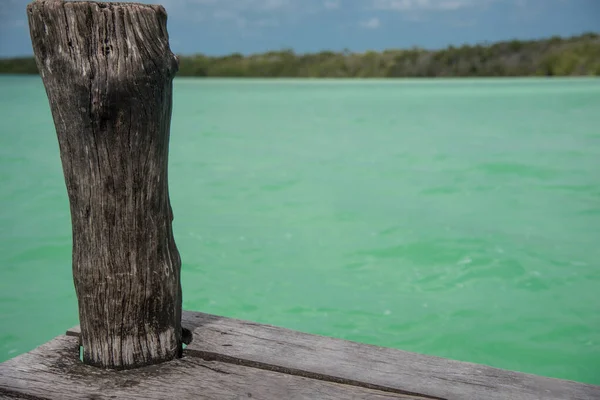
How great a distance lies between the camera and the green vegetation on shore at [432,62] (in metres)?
27.6

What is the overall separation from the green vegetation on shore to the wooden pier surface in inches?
1099

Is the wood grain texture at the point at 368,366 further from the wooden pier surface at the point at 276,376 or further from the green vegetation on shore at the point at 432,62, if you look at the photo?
the green vegetation on shore at the point at 432,62

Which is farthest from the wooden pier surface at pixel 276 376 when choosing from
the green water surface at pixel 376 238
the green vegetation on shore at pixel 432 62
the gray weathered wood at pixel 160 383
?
the green vegetation on shore at pixel 432 62

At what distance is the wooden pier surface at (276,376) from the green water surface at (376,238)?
2141mm

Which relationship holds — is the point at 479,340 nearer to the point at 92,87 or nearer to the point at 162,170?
the point at 162,170

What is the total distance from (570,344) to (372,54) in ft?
97.5

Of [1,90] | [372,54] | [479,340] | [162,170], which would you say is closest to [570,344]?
[479,340]

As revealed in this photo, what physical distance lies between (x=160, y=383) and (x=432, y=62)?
30.8 m

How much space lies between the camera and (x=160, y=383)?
1.76 metres

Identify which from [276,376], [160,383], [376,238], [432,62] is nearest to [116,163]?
[160,383]

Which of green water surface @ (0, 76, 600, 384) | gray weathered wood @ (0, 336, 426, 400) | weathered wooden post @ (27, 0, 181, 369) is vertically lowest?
green water surface @ (0, 76, 600, 384)

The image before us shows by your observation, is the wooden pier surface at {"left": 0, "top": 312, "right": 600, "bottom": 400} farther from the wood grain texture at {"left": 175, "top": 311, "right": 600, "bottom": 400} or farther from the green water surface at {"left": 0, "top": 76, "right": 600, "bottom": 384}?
the green water surface at {"left": 0, "top": 76, "right": 600, "bottom": 384}

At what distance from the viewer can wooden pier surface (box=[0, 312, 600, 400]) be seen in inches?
67.0

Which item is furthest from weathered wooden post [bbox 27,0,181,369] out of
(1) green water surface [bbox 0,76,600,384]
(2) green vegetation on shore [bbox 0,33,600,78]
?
(2) green vegetation on shore [bbox 0,33,600,78]
